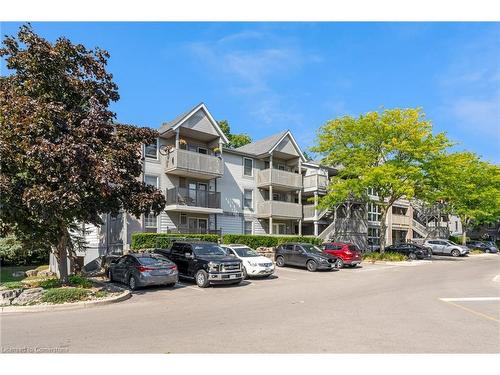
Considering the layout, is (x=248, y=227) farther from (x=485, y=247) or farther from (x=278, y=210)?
(x=485, y=247)

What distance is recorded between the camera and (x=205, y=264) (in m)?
17.3

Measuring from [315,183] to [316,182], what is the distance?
0.15 metres

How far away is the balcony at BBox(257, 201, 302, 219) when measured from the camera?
34.7 metres

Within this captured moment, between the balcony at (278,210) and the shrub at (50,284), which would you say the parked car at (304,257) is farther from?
the shrub at (50,284)

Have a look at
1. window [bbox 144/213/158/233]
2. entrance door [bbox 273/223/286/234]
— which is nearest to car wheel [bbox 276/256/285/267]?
window [bbox 144/213/158/233]

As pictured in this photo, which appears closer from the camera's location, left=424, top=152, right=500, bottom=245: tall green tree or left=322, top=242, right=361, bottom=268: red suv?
left=322, top=242, right=361, bottom=268: red suv

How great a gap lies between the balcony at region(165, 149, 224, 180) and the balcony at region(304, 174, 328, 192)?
10.4 meters

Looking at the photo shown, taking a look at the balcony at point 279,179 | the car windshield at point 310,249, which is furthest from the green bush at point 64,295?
the balcony at point 279,179

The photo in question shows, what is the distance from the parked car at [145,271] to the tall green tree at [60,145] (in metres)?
2.12

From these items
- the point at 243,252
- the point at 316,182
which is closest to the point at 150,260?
the point at 243,252

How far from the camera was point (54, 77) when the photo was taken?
14562 mm

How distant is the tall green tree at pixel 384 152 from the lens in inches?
1273

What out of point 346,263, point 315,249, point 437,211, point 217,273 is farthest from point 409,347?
point 437,211

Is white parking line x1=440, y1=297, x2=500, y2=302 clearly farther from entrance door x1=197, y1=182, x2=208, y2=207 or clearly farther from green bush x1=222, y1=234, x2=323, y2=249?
entrance door x1=197, y1=182, x2=208, y2=207
